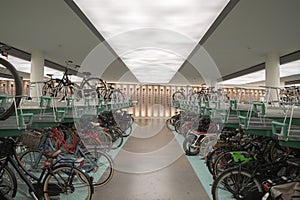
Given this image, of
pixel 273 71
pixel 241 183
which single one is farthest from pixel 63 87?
pixel 273 71

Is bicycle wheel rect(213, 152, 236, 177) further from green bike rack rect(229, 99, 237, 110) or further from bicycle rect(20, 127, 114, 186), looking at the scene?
bicycle rect(20, 127, 114, 186)

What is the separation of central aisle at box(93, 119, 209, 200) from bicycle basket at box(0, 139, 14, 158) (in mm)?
1204

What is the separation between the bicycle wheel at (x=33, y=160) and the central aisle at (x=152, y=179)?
81cm

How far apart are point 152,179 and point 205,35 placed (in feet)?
12.6

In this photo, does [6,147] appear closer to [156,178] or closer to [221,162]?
[156,178]

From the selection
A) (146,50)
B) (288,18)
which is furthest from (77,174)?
(146,50)

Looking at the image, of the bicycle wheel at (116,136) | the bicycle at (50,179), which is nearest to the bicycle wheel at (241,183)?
the bicycle at (50,179)

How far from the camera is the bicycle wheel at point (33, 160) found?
323cm

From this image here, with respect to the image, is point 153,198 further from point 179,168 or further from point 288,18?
point 288,18

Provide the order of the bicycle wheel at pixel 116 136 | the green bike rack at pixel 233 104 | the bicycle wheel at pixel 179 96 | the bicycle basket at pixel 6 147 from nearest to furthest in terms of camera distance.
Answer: the bicycle basket at pixel 6 147 < the green bike rack at pixel 233 104 < the bicycle wheel at pixel 116 136 < the bicycle wheel at pixel 179 96

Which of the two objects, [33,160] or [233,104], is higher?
[233,104]

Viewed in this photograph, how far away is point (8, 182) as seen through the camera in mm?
2740

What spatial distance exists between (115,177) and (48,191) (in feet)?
5.11

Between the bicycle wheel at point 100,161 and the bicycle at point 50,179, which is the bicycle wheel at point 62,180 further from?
the bicycle wheel at point 100,161
